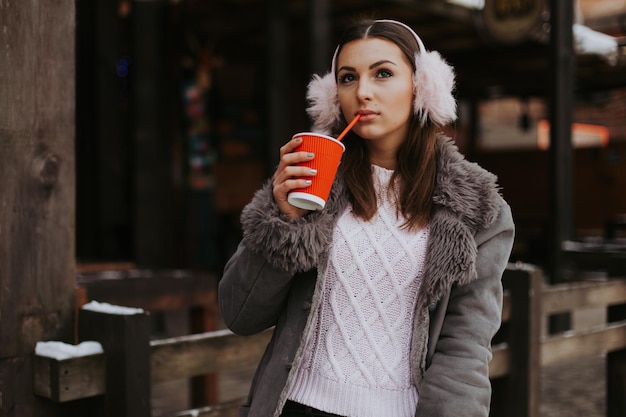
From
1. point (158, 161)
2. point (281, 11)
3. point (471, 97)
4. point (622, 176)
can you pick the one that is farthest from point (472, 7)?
point (622, 176)

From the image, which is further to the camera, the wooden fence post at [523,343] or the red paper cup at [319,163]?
the wooden fence post at [523,343]

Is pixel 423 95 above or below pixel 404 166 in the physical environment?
above

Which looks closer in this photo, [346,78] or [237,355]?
[346,78]

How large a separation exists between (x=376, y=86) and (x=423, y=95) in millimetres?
141

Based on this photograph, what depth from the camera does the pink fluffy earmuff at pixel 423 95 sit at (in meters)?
2.00

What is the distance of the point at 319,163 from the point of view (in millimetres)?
1755

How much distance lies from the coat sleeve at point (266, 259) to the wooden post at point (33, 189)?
71 cm

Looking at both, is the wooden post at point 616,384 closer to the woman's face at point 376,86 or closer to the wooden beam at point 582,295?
the wooden beam at point 582,295

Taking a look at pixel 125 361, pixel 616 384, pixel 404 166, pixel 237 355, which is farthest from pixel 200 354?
pixel 616 384

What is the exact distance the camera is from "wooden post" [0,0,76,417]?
228 cm

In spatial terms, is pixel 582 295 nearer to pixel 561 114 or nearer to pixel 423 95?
pixel 561 114

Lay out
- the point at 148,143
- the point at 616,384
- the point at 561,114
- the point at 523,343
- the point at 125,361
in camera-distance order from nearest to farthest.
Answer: the point at 125,361 → the point at 523,343 → the point at 616,384 → the point at 561,114 → the point at 148,143

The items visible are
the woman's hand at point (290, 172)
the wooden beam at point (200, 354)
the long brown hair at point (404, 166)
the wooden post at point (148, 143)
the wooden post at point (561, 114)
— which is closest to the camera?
the woman's hand at point (290, 172)

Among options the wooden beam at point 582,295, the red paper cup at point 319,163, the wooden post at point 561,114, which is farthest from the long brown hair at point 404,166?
the wooden post at point 561,114
